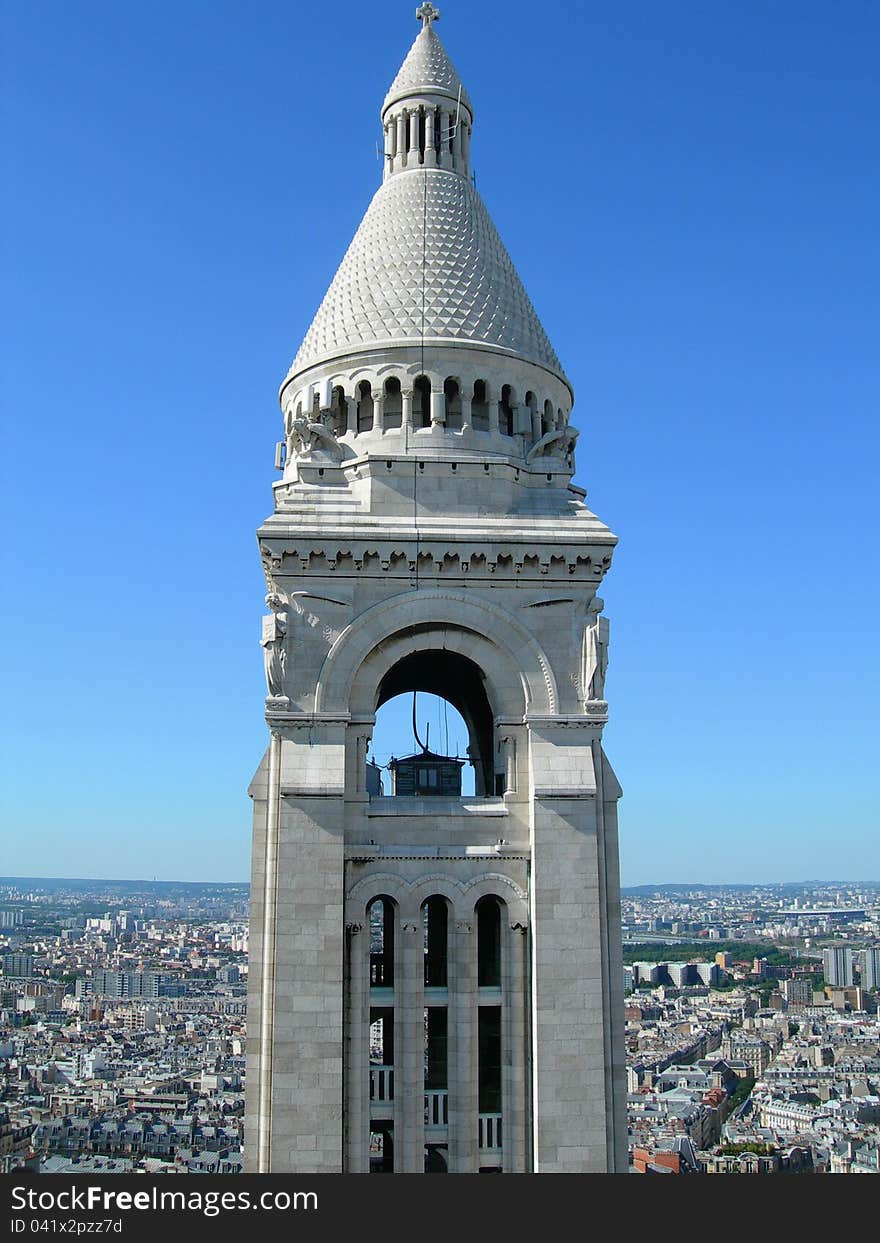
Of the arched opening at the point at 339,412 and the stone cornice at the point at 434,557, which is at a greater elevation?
the arched opening at the point at 339,412

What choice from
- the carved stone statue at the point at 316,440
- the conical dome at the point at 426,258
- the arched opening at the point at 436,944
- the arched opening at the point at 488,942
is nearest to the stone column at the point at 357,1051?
the arched opening at the point at 436,944

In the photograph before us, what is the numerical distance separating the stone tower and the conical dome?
89mm

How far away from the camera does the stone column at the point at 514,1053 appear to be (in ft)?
80.8

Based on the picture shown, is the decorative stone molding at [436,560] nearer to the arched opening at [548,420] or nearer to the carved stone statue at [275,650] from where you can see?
the carved stone statue at [275,650]

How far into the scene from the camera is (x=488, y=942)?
2773cm

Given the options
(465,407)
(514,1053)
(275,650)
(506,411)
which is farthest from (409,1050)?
(506,411)

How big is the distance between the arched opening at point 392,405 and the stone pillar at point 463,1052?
428 inches

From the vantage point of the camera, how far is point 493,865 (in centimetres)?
2583

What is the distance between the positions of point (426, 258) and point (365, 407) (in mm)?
3825

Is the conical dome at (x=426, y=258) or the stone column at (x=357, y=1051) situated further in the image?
the conical dome at (x=426, y=258)

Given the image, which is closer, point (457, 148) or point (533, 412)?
point (533, 412)

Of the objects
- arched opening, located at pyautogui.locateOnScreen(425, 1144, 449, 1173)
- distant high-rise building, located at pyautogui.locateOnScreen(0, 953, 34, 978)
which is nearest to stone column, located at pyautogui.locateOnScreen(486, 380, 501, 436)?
arched opening, located at pyautogui.locateOnScreen(425, 1144, 449, 1173)

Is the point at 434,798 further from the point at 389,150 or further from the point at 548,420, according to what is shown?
the point at 389,150

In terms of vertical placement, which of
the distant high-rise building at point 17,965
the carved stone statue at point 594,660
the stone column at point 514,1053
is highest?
the carved stone statue at point 594,660
